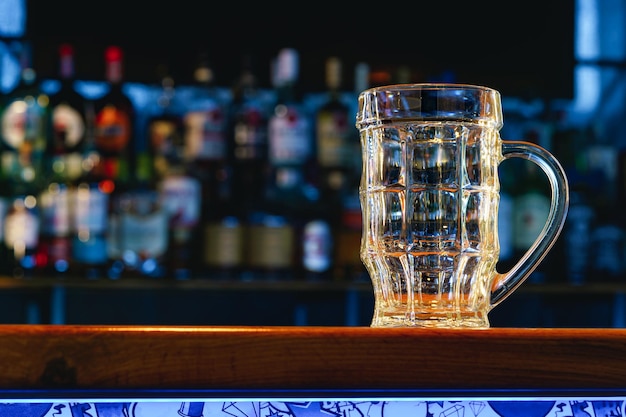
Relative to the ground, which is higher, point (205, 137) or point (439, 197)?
point (205, 137)

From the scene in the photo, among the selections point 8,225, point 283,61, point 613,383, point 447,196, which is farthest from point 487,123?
point 8,225

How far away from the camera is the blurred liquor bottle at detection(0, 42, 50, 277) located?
204 centimetres

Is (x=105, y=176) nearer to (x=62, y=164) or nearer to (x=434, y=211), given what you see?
(x=62, y=164)

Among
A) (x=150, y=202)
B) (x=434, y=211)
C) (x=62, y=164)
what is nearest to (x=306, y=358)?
(x=434, y=211)

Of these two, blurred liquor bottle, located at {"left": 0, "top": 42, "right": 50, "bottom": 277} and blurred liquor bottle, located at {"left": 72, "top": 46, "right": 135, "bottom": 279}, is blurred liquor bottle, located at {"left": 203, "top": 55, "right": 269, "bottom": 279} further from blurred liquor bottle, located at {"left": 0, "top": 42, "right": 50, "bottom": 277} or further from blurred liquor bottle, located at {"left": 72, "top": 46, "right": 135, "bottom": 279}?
blurred liquor bottle, located at {"left": 0, "top": 42, "right": 50, "bottom": 277}

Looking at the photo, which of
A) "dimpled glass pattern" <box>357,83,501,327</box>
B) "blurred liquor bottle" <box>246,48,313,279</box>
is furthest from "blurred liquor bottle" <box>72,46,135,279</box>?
"dimpled glass pattern" <box>357,83,501,327</box>

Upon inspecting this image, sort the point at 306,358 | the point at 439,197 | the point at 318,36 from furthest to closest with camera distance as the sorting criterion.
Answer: the point at 318,36
the point at 439,197
the point at 306,358

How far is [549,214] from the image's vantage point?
546 mm

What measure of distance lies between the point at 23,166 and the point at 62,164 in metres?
0.09

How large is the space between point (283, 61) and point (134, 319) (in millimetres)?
702

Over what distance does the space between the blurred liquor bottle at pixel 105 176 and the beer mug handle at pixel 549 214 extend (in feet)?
5.23

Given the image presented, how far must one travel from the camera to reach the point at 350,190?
2.13 meters

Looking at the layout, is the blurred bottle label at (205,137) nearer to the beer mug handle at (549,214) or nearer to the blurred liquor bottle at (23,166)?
the blurred liquor bottle at (23,166)

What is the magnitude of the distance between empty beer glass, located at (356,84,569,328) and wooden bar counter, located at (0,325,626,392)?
0.09m
